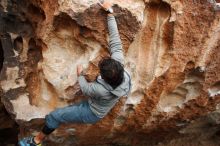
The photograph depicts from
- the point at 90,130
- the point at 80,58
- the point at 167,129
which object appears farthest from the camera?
the point at 167,129

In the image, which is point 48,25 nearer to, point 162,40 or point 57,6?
Result: point 57,6

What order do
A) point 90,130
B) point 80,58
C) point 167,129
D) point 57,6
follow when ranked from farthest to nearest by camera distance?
point 167,129 → point 90,130 → point 80,58 → point 57,6

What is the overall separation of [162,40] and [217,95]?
787 mm

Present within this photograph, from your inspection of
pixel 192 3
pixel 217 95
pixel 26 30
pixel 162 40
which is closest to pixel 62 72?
pixel 26 30

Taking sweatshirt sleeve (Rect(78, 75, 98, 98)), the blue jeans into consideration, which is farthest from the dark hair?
the blue jeans

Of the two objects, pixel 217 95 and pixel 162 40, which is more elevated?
pixel 162 40

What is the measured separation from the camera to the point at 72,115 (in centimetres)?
346

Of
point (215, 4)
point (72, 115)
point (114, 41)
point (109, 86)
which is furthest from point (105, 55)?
point (215, 4)

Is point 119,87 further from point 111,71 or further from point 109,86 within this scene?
point 111,71

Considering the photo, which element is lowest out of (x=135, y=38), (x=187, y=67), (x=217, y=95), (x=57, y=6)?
(x=217, y=95)

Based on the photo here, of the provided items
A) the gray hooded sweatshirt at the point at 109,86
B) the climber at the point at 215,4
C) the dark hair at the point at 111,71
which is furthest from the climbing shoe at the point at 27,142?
the climber at the point at 215,4

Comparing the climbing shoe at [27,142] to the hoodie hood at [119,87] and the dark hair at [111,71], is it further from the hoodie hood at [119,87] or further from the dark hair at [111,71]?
the dark hair at [111,71]

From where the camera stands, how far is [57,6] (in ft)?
10.7

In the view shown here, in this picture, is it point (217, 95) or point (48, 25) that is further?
point (217, 95)
